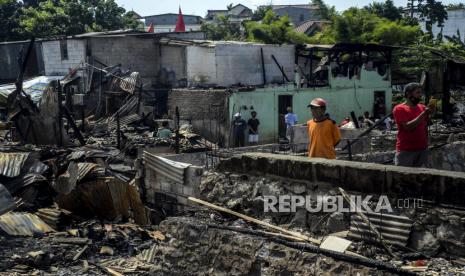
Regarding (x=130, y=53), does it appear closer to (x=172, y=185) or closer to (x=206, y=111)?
(x=206, y=111)

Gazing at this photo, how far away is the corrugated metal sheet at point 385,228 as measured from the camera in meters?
4.24

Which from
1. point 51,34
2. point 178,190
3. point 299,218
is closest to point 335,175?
point 299,218

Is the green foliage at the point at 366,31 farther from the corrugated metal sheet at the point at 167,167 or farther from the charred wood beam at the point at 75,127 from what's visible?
the corrugated metal sheet at the point at 167,167

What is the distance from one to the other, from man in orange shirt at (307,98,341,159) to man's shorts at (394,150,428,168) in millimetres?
679

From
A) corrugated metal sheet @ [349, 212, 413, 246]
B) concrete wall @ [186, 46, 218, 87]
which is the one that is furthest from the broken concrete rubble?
concrete wall @ [186, 46, 218, 87]

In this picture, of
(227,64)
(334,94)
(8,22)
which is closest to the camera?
(227,64)

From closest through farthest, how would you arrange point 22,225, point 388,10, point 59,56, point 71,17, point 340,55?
1. point 22,225
2. point 340,55
3. point 59,56
4. point 71,17
5. point 388,10

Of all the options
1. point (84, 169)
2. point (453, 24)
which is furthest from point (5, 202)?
point (453, 24)

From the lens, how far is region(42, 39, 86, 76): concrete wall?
948 inches

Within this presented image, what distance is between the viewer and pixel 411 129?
18.8ft

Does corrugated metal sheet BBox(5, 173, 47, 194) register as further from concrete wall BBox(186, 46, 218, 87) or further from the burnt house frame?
the burnt house frame

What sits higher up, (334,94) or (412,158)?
(412,158)

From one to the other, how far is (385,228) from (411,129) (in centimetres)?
170

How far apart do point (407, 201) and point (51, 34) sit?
32725 mm
